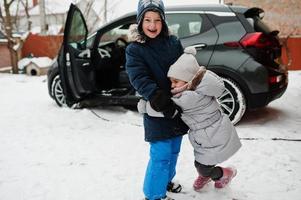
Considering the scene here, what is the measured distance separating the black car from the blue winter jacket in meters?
2.30

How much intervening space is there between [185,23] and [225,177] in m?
2.96

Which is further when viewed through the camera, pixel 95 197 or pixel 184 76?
pixel 95 197

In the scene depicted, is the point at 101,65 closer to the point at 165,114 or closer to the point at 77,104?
the point at 77,104

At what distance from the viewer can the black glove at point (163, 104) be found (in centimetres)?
240

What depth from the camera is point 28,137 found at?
4.59m

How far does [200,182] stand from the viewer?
9.91 feet

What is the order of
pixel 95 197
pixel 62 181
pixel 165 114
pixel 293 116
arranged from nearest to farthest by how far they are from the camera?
pixel 165 114 → pixel 95 197 → pixel 62 181 → pixel 293 116

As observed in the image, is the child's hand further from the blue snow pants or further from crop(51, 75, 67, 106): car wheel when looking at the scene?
crop(51, 75, 67, 106): car wheel

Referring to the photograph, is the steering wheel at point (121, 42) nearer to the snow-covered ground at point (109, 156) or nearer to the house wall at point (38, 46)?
the snow-covered ground at point (109, 156)

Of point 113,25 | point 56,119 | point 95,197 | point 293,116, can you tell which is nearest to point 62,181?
point 95,197

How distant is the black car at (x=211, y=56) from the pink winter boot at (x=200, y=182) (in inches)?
77.5

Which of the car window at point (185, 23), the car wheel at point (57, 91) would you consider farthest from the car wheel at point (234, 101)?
the car wheel at point (57, 91)

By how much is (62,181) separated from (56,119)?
2287 mm

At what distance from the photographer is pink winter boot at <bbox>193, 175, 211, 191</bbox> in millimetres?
3012
